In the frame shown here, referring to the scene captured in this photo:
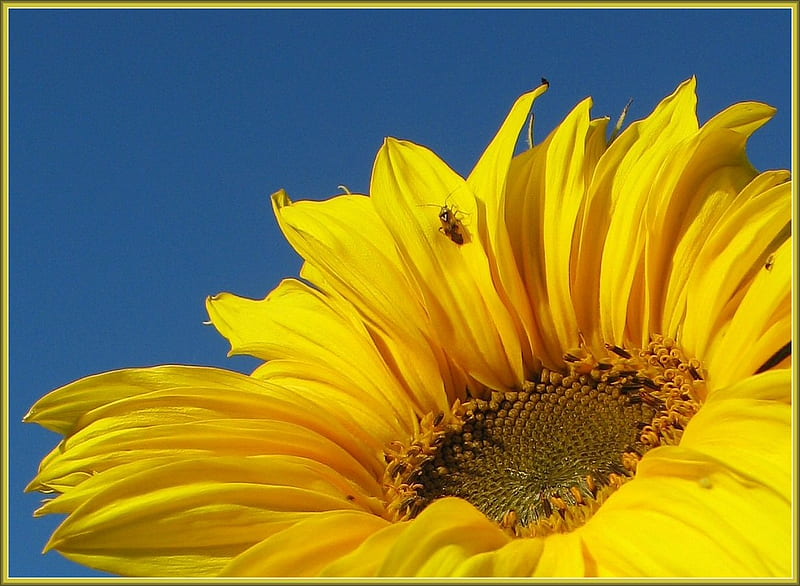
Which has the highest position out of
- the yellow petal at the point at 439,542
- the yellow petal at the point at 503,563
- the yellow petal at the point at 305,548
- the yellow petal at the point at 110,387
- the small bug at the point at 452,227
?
the small bug at the point at 452,227

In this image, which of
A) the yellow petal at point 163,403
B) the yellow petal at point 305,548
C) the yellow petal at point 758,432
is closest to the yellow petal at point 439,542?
the yellow petal at point 305,548

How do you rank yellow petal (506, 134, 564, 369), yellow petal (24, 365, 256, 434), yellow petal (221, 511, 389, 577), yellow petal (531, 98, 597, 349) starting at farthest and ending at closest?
yellow petal (506, 134, 564, 369), yellow petal (531, 98, 597, 349), yellow petal (24, 365, 256, 434), yellow petal (221, 511, 389, 577)

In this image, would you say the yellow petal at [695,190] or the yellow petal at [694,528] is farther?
the yellow petal at [695,190]

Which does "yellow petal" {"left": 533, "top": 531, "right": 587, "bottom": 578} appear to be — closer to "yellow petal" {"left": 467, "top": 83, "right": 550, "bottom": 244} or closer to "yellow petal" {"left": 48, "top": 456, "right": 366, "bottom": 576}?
"yellow petal" {"left": 48, "top": 456, "right": 366, "bottom": 576}

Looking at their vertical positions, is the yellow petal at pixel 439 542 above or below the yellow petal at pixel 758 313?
below

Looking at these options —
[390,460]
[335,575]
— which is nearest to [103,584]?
[335,575]

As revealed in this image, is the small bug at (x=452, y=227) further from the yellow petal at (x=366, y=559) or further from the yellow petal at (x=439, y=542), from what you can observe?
the yellow petal at (x=366, y=559)

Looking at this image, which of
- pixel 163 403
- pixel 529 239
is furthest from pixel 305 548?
pixel 529 239

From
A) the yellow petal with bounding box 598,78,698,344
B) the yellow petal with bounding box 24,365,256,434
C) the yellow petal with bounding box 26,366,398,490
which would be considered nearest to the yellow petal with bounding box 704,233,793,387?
the yellow petal with bounding box 598,78,698,344
